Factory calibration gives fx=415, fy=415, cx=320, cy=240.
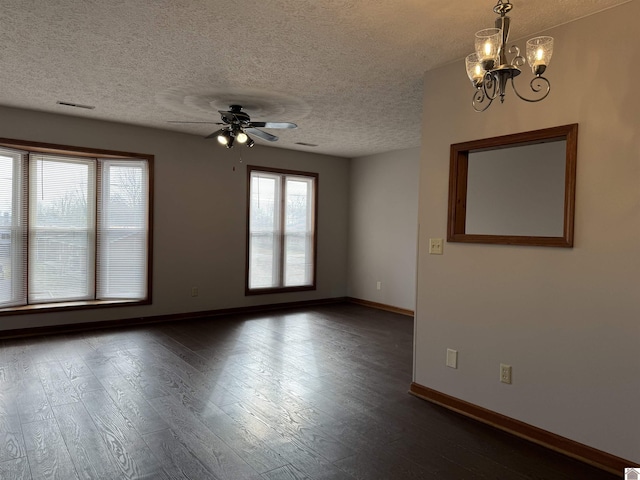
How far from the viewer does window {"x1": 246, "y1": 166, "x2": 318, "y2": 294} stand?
21.7 feet

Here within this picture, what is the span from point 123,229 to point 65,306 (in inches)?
45.7

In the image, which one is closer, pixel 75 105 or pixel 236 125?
pixel 236 125

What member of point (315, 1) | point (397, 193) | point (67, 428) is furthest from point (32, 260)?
point (397, 193)

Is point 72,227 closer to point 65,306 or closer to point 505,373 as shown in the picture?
point 65,306

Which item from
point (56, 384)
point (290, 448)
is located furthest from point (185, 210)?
point (290, 448)

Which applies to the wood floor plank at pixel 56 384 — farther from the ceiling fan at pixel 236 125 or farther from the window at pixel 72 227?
the ceiling fan at pixel 236 125

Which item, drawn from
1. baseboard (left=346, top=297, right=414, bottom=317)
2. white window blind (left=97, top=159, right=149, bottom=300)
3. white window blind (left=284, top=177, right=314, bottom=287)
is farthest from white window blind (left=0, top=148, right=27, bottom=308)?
baseboard (left=346, top=297, right=414, bottom=317)

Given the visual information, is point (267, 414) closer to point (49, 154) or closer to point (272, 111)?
point (272, 111)

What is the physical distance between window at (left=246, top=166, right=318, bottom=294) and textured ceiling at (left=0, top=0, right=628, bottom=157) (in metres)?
2.00

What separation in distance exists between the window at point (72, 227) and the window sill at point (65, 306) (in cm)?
3

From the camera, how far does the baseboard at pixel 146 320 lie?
483 cm

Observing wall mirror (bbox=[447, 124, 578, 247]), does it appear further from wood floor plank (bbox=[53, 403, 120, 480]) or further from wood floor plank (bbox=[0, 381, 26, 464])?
wood floor plank (bbox=[0, 381, 26, 464])

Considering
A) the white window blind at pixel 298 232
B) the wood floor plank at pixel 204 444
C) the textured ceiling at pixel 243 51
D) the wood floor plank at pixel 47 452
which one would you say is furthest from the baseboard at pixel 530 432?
the white window blind at pixel 298 232

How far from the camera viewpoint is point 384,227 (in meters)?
6.98
